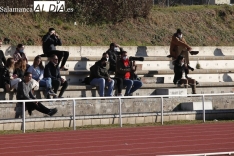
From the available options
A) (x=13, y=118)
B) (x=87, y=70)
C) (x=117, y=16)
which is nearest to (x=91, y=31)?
(x=117, y=16)

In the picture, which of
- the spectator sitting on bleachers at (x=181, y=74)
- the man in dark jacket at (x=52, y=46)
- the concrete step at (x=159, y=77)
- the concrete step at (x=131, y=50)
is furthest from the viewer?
the concrete step at (x=131, y=50)

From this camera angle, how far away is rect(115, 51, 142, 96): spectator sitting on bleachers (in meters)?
22.8

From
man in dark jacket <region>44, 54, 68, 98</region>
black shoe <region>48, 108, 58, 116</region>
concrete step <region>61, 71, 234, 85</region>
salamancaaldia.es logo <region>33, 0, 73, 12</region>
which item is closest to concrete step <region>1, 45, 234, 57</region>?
concrete step <region>61, 71, 234, 85</region>

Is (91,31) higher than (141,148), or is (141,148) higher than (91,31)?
(91,31)

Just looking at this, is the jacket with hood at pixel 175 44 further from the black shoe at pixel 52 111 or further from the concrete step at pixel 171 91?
the black shoe at pixel 52 111

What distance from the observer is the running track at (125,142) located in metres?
14.9

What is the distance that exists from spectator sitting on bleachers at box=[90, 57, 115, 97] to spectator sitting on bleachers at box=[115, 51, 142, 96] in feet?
2.02

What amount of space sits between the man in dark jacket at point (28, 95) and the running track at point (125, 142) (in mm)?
956

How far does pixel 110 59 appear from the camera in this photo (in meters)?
23.9

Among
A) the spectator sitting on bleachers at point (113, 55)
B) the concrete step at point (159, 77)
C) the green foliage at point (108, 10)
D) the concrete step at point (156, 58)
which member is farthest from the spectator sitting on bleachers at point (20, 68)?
the green foliage at point (108, 10)

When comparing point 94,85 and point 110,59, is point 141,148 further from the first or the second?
point 110,59

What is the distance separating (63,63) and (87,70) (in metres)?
1.41

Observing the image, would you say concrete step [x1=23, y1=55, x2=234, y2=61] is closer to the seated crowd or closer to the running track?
the seated crowd

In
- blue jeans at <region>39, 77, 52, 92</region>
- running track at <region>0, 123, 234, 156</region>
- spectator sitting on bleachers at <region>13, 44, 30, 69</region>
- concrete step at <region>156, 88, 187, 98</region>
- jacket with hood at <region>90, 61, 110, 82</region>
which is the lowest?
running track at <region>0, 123, 234, 156</region>
